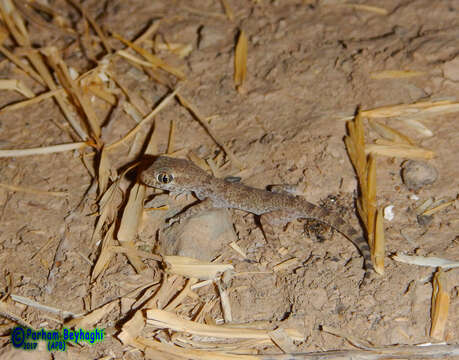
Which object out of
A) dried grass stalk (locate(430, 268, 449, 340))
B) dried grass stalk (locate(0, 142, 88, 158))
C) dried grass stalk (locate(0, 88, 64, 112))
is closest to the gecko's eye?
dried grass stalk (locate(0, 142, 88, 158))

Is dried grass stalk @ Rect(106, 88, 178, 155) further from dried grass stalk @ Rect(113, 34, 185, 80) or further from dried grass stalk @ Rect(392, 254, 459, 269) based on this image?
dried grass stalk @ Rect(392, 254, 459, 269)

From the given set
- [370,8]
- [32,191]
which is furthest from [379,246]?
[370,8]

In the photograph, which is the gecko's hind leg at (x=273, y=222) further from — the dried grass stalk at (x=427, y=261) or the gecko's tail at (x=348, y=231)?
the dried grass stalk at (x=427, y=261)

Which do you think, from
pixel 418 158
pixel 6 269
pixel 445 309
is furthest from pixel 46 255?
pixel 418 158

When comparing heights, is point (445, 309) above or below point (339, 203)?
below

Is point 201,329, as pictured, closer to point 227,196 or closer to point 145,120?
point 227,196

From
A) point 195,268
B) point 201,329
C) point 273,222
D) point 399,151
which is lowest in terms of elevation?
point 201,329

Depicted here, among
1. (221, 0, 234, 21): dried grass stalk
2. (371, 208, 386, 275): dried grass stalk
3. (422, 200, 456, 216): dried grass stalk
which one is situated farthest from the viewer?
(221, 0, 234, 21): dried grass stalk

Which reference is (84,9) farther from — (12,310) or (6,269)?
(12,310)
